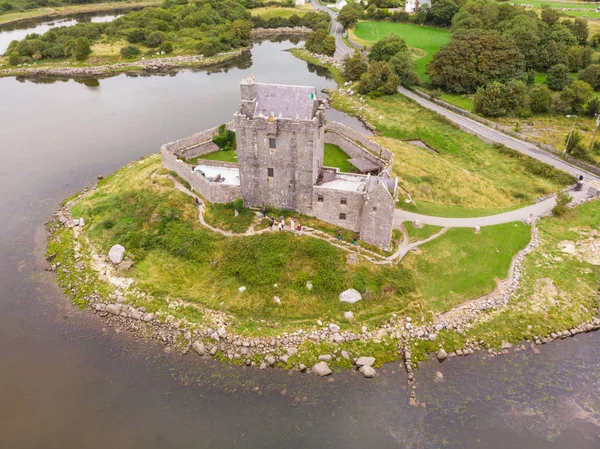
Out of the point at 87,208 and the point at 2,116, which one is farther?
the point at 2,116

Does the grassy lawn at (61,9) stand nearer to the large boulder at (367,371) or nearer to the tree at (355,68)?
the tree at (355,68)

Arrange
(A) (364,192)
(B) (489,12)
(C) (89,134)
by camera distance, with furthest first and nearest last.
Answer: (B) (489,12) < (C) (89,134) < (A) (364,192)

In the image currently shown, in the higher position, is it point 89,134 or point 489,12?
point 489,12

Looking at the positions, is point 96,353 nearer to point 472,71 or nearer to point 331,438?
point 331,438

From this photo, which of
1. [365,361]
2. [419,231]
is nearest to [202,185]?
[419,231]

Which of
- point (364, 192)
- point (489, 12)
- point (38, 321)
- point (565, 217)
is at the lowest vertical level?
point (38, 321)

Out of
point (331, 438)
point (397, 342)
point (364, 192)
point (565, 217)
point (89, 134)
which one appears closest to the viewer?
point (331, 438)

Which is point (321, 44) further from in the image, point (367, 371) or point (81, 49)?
point (367, 371)

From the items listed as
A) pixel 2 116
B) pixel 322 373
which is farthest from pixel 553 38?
pixel 2 116
